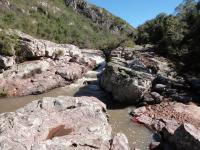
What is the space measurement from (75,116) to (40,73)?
1758 cm

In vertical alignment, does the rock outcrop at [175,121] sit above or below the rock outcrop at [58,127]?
below

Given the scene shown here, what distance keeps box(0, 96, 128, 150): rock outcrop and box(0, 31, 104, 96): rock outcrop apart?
1311cm

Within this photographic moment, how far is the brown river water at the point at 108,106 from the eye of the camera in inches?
859

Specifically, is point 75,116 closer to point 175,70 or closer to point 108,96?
point 108,96

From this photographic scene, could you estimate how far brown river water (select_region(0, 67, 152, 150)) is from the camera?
2182 cm

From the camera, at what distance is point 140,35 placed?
76.1 meters

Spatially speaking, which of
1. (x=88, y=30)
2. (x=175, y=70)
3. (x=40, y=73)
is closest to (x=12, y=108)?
(x=40, y=73)

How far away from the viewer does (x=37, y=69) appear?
35719mm

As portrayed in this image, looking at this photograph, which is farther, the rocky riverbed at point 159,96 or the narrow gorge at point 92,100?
the rocky riverbed at point 159,96

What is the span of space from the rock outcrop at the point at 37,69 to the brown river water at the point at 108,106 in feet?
3.14

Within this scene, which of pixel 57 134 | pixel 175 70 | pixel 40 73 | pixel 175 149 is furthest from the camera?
pixel 175 70

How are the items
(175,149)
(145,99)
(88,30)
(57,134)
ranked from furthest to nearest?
1. (88,30)
2. (145,99)
3. (175,149)
4. (57,134)

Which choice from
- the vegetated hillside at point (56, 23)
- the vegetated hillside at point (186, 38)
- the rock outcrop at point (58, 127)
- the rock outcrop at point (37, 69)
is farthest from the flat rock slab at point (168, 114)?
the vegetated hillside at point (56, 23)

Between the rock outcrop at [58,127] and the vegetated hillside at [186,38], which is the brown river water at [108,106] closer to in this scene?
the rock outcrop at [58,127]
